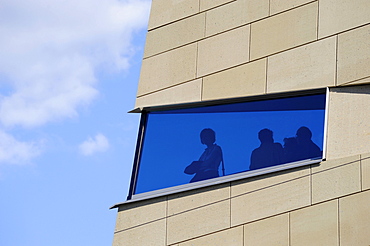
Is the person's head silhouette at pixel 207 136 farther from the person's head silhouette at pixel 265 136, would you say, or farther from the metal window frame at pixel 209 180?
the person's head silhouette at pixel 265 136

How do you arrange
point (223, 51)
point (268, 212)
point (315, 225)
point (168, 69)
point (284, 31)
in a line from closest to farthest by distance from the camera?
point (315, 225) → point (268, 212) → point (284, 31) → point (223, 51) → point (168, 69)

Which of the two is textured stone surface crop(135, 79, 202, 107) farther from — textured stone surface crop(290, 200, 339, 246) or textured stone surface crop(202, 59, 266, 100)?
textured stone surface crop(290, 200, 339, 246)

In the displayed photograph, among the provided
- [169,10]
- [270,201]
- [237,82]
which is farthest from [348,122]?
[169,10]

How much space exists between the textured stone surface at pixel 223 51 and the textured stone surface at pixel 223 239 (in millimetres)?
3160

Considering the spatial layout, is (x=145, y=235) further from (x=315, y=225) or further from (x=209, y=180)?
(x=315, y=225)

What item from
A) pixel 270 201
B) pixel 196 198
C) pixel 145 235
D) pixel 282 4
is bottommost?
pixel 145 235

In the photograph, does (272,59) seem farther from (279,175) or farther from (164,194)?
(164,194)

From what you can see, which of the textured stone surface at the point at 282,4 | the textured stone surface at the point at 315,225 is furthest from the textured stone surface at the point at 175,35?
the textured stone surface at the point at 315,225

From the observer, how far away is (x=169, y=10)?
16.0 metres

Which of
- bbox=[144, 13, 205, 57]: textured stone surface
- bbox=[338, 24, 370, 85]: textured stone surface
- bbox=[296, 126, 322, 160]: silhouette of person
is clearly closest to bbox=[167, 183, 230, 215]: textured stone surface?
bbox=[296, 126, 322, 160]: silhouette of person

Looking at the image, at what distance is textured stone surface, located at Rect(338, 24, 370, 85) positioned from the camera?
12836 mm

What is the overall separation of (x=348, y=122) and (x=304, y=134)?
886 mm

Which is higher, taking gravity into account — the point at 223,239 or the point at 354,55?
the point at 354,55

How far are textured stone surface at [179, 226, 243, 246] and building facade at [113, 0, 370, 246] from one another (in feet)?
0.06
